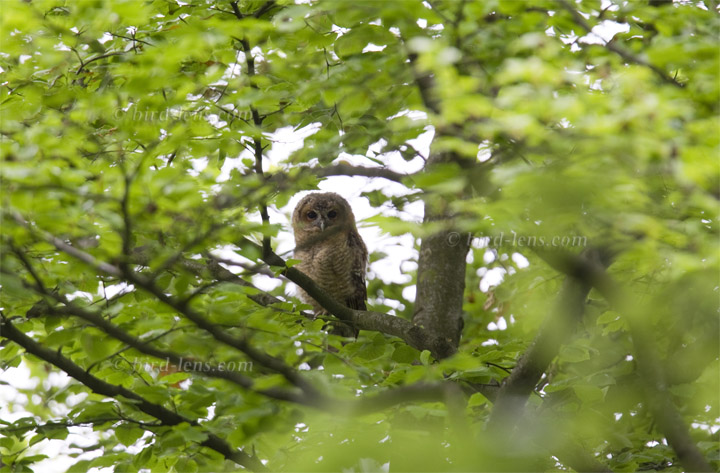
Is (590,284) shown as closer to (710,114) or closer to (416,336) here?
(710,114)

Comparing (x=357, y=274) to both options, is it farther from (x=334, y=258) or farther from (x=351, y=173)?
(x=351, y=173)

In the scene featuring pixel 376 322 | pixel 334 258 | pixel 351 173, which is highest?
pixel 351 173

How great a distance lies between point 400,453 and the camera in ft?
9.74

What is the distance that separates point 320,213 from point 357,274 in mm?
976

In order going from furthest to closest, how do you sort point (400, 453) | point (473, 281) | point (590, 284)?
point (473, 281) < point (590, 284) < point (400, 453)

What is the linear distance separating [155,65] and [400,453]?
2.01 m

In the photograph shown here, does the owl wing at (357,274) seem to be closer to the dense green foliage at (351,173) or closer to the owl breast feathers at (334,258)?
the owl breast feathers at (334,258)

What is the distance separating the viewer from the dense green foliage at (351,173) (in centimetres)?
265

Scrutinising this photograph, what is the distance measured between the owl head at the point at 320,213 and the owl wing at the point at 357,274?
362 millimetres

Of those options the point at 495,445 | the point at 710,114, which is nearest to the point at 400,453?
the point at 495,445

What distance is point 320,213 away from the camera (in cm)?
903
